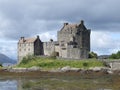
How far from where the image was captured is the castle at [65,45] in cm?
8936

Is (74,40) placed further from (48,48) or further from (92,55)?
(48,48)

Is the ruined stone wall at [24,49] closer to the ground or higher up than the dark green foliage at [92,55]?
higher up

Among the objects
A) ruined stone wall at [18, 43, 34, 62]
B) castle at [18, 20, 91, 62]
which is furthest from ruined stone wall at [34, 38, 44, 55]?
ruined stone wall at [18, 43, 34, 62]

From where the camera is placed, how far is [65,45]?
90.8 meters

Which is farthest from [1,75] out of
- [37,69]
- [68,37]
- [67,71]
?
[68,37]

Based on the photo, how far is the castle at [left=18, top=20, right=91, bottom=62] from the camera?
8936 centimetres

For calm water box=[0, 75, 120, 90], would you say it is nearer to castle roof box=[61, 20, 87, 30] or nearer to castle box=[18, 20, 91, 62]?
castle box=[18, 20, 91, 62]

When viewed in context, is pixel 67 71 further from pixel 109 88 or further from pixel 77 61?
pixel 109 88

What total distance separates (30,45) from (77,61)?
1630 centimetres

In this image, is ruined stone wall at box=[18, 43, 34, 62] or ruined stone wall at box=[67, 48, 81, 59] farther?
ruined stone wall at box=[18, 43, 34, 62]

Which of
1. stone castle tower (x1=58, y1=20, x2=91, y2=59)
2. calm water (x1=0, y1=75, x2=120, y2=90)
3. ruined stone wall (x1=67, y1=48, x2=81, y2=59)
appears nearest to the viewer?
calm water (x1=0, y1=75, x2=120, y2=90)

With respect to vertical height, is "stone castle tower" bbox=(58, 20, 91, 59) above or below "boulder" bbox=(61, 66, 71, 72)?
above

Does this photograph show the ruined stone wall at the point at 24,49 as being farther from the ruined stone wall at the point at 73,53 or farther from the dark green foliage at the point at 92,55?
the dark green foliage at the point at 92,55

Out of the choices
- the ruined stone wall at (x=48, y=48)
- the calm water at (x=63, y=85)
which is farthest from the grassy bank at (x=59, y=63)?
the calm water at (x=63, y=85)
